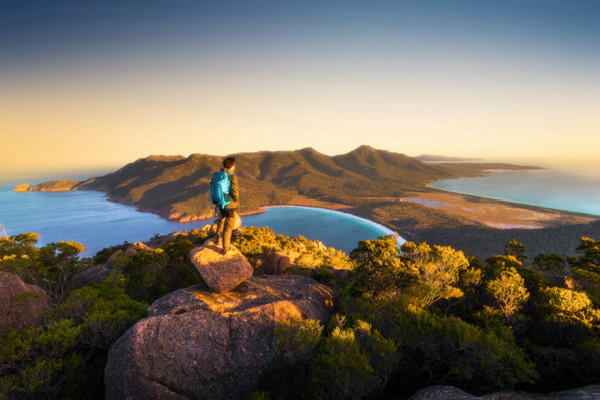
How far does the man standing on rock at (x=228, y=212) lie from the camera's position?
410 inches

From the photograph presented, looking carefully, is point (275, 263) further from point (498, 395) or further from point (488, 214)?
point (488, 214)

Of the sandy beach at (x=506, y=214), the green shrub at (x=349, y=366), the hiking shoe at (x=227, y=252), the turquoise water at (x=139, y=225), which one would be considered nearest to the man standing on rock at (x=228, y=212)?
the hiking shoe at (x=227, y=252)

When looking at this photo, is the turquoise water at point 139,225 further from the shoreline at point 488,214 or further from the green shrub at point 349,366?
the green shrub at point 349,366

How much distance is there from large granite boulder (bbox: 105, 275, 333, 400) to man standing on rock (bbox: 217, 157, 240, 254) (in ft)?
9.94

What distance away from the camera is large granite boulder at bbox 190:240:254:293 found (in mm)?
12102

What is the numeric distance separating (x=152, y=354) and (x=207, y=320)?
2144 mm

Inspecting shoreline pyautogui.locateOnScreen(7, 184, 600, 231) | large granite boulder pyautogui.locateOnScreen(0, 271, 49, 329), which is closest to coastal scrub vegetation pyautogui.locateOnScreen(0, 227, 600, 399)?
large granite boulder pyautogui.locateOnScreen(0, 271, 49, 329)

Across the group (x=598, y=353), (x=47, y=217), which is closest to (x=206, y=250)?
(x=598, y=353)

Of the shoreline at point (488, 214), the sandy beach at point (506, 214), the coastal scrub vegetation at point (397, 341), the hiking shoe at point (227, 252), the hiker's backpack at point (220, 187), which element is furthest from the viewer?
the shoreline at point (488, 214)

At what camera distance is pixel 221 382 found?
9.17 m

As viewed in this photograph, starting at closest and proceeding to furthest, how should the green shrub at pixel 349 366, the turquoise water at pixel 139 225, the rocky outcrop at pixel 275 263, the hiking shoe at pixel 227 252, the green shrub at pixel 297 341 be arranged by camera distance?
1. the green shrub at pixel 349 366
2. the green shrub at pixel 297 341
3. the hiking shoe at pixel 227 252
4. the rocky outcrop at pixel 275 263
5. the turquoise water at pixel 139 225

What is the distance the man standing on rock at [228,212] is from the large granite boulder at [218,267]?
0.45 m

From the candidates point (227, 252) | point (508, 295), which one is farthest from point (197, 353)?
point (508, 295)

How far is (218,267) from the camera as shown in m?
12.4
